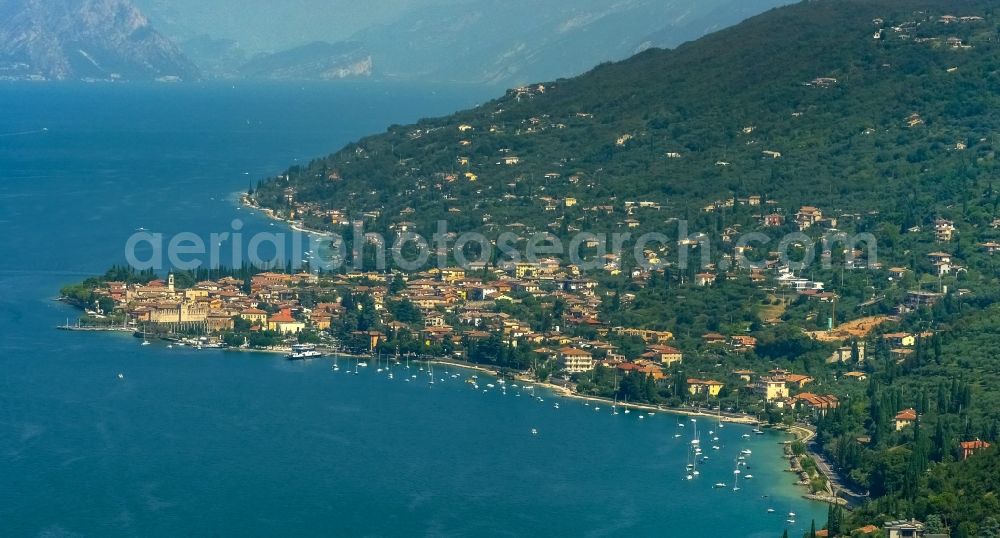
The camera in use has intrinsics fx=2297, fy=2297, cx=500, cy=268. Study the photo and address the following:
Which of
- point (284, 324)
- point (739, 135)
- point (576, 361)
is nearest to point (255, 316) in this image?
point (284, 324)

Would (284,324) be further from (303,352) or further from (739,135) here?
(739,135)

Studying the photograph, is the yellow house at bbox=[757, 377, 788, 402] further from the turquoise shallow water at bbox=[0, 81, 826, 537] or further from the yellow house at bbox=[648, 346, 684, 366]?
the yellow house at bbox=[648, 346, 684, 366]

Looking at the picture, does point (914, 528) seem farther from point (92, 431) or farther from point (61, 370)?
point (61, 370)

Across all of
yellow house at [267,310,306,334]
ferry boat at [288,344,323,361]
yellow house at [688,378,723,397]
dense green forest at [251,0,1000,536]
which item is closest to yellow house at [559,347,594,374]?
dense green forest at [251,0,1000,536]

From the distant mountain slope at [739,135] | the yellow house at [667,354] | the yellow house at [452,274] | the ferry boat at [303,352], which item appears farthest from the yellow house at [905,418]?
the yellow house at [452,274]

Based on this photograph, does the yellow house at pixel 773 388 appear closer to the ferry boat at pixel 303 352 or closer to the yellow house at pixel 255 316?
the ferry boat at pixel 303 352
